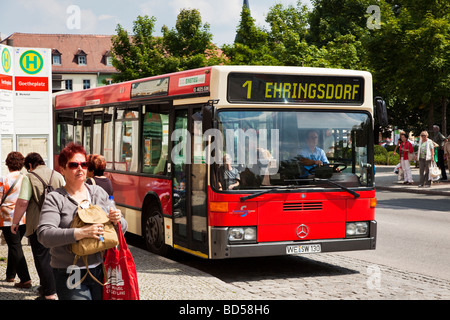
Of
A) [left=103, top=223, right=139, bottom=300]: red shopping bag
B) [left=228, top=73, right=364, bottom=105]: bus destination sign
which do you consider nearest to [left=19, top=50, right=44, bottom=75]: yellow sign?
[left=228, top=73, right=364, bottom=105]: bus destination sign

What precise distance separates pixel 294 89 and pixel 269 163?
1.08m

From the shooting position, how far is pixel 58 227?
4516 millimetres

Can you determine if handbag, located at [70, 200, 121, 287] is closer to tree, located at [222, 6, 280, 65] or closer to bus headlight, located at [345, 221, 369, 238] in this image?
bus headlight, located at [345, 221, 369, 238]

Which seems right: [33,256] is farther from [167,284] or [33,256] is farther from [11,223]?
[167,284]

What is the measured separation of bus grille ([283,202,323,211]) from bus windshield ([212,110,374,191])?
0.78 ft

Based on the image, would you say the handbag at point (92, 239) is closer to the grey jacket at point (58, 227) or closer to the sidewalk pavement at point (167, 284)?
the grey jacket at point (58, 227)

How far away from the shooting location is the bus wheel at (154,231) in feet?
34.2

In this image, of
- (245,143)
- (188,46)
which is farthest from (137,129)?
(188,46)

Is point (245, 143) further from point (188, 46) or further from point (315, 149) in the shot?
point (188, 46)

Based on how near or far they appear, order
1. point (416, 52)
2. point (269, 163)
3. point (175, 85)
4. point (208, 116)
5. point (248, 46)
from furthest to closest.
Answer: point (248, 46)
point (416, 52)
point (175, 85)
point (269, 163)
point (208, 116)

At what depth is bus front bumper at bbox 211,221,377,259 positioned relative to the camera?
8602mm

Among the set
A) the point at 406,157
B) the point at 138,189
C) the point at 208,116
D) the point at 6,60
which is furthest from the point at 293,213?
the point at 406,157

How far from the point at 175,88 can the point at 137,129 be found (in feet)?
5.21

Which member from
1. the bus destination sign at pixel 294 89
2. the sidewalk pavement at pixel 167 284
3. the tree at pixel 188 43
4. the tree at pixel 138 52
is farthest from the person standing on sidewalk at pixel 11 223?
the tree at pixel 138 52
